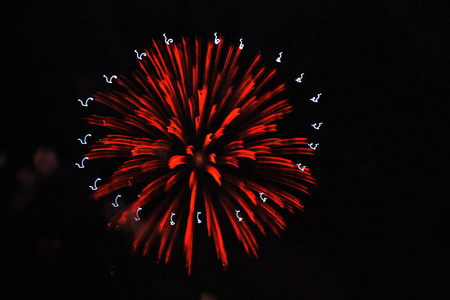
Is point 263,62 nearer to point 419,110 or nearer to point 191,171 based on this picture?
point 191,171

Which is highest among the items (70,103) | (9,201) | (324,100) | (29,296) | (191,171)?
(324,100)

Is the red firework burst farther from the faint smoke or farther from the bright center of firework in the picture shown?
the faint smoke

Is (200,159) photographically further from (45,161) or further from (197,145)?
(45,161)

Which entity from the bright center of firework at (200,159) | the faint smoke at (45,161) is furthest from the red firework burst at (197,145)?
the faint smoke at (45,161)

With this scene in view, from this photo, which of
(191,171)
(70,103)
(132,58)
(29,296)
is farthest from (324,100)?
(29,296)

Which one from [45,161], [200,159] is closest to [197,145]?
[200,159]

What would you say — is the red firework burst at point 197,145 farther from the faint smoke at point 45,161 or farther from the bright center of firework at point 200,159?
the faint smoke at point 45,161
